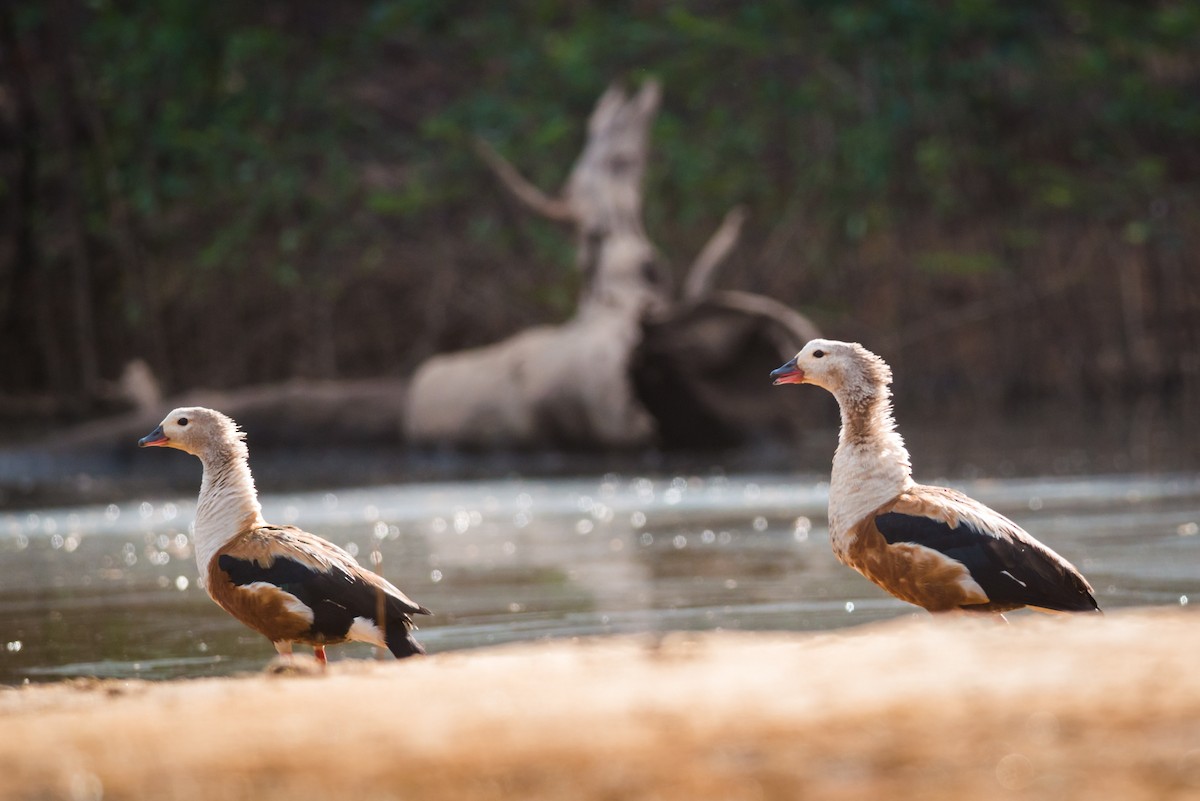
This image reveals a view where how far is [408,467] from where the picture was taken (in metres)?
15.2

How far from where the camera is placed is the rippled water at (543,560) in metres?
6.39

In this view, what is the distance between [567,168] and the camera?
21938 millimetres

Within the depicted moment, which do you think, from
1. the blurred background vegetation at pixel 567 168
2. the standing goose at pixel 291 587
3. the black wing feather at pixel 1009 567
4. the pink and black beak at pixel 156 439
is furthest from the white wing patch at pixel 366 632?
the blurred background vegetation at pixel 567 168

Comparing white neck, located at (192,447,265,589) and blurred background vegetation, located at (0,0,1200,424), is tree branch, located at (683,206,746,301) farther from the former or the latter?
white neck, located at (192,447,265,589)

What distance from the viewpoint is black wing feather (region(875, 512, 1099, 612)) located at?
5598mm

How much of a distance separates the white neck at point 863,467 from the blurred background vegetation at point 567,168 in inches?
543

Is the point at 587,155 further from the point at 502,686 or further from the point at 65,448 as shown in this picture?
the point at 502,686

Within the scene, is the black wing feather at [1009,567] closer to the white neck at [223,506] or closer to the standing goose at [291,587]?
the standing goose at [291,587]

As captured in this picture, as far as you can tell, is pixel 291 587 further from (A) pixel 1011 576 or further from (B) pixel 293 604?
(A) pixel 1011 576

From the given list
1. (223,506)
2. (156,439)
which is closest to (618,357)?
(156,439)

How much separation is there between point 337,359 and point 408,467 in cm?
687

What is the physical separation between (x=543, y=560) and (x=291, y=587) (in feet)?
9.34

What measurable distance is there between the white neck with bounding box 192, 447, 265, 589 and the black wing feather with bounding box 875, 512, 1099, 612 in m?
2.20

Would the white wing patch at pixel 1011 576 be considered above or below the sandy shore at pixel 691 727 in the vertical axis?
below
